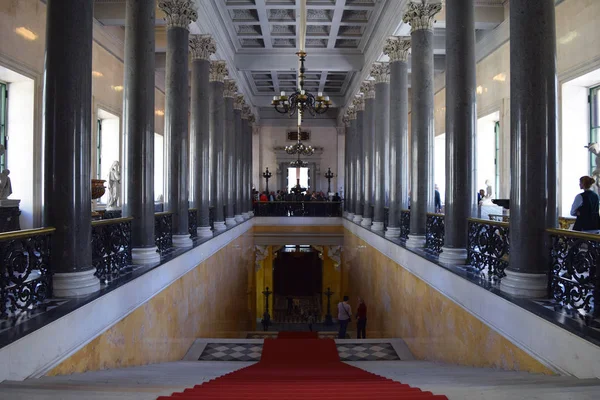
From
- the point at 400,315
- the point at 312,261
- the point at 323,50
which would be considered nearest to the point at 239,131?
the point at 323,50

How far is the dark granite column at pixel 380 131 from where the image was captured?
15.4 m

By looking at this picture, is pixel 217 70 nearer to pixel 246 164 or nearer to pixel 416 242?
pixel 246 164

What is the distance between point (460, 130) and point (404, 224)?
4.56 metres

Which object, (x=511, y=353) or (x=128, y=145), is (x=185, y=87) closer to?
(x=128, y=145)

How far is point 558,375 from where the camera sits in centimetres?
400

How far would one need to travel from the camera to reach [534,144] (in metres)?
5.25

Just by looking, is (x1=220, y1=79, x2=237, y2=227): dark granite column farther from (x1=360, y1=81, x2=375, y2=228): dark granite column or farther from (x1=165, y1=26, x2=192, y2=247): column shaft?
(x1=165, y1=26, x2=192, y2=247): column shaft

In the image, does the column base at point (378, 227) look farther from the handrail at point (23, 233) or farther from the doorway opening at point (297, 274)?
the doorway opening at point (297, 274)

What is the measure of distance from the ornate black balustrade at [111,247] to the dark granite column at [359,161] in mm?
13090

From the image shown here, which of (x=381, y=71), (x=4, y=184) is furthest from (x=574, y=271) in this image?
(x=381, y=71)

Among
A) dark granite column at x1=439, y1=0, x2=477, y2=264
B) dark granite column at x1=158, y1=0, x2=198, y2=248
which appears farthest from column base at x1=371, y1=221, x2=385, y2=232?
dark granite column at x1=439, y1=0, x2=477, y2=264

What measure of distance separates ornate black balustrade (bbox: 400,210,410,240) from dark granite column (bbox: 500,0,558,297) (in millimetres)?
6278

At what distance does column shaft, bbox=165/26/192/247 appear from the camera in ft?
32.9

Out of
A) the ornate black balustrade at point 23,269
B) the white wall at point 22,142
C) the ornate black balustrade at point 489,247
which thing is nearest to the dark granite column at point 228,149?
the white wall at point 22,142
